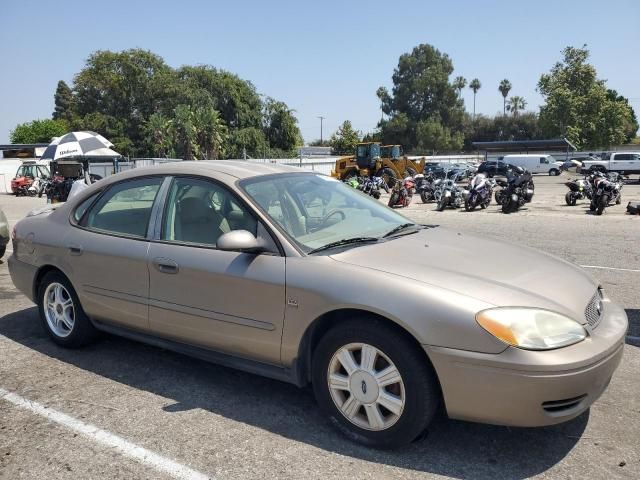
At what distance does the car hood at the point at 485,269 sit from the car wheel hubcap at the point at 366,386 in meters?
0.45

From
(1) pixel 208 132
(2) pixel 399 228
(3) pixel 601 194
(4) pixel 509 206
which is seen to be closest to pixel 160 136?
(1) pixel 208 132

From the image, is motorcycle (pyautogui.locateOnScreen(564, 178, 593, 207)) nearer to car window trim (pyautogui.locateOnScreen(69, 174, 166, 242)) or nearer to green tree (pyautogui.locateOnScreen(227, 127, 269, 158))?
car window trim (pyautogui.locateOnScreen(69, 174, 166, 242))

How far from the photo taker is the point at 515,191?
17.0 m

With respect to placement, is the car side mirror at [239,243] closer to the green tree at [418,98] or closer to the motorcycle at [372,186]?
the motorcycle at [372,186]

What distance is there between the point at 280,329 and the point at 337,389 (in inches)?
17.8

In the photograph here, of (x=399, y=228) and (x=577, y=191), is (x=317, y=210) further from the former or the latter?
(x=577, y=191)

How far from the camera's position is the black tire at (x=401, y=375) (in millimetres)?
2664

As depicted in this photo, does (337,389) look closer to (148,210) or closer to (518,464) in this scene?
(518,464)

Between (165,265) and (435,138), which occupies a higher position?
(435,138)

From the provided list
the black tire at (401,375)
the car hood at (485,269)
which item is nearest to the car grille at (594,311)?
the car hood at (485,269)

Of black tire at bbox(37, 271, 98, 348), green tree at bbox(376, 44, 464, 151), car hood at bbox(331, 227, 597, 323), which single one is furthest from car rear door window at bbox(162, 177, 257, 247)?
green tree at bbox(376, 44, 464, 151)

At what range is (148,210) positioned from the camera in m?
3.86

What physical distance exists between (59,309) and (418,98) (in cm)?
8613

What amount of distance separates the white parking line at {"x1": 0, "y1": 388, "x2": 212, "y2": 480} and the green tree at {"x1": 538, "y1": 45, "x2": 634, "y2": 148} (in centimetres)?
5961
